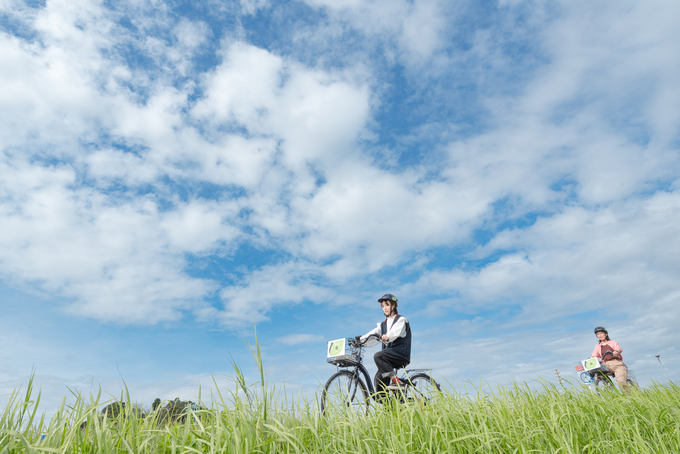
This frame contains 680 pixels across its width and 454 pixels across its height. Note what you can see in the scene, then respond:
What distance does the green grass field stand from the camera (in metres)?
3.20

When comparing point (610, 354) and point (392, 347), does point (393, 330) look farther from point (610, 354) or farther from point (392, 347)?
point (610, 354)

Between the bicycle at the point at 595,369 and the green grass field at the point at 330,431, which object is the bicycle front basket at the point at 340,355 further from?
the bicycle at the point at 595,369

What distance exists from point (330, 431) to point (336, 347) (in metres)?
3.79

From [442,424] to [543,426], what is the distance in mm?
1084

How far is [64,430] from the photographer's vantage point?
11.1 ft

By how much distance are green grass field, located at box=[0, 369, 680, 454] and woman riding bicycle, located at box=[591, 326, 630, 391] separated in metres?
6.59

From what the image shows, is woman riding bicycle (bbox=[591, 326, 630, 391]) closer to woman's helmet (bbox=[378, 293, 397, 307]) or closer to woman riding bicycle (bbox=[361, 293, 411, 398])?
woman riding bicycle (bbox=[361, 293, 411, 398])

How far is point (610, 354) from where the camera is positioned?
37.5 ft

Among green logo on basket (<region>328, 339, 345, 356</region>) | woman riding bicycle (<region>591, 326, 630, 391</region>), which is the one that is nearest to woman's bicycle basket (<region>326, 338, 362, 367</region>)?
green logo on basket (<region>328, 339, 345, 356</region>)

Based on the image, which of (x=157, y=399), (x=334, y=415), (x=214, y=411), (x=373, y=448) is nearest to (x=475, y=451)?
(x=373, y=448)

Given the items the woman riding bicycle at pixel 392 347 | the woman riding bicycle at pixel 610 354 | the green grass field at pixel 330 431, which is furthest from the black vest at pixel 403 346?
the woman riding bicycle at pixel 610 354

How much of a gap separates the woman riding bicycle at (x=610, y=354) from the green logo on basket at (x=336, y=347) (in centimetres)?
809

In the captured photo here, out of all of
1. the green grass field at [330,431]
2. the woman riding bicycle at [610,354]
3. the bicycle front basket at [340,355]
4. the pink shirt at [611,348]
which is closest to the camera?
the green grass field at [330,431]

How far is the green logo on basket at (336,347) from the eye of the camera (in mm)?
7609
